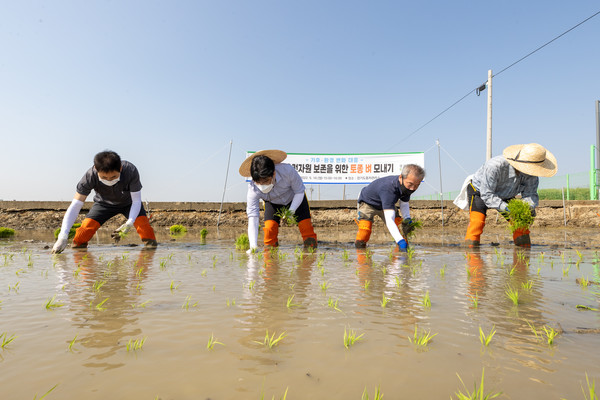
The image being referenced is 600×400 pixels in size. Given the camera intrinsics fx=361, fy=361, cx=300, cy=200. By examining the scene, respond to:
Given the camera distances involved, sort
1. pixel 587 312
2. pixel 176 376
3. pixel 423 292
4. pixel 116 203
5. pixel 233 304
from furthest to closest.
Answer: pixel 116 203 → pixel 423 292 → pixel 233 304 → pixel 587 312 → pixel 176 376

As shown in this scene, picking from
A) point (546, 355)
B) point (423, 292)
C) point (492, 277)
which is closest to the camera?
point (546, 355)

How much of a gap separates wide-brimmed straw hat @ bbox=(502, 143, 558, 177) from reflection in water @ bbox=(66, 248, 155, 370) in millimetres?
5214

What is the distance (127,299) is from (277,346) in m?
1.29

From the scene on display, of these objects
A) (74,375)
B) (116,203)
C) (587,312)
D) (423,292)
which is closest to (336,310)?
(423,292)

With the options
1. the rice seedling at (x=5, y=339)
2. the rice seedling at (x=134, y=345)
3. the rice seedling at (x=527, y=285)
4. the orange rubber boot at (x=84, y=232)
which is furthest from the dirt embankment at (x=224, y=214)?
the rice seedling at (x=134, y=345)

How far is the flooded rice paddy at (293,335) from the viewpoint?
118 cm

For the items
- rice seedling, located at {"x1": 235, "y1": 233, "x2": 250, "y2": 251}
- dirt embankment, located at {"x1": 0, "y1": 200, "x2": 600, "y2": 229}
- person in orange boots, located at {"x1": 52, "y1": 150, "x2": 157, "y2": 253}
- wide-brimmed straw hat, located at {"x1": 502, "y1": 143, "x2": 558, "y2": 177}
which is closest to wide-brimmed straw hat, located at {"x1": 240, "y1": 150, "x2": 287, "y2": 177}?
rice seedling, located at {"x1": 235, "y1": 233, "x2": 250, "y2": 251}

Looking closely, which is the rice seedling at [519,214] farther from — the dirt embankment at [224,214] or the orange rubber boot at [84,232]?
the orange rubber boot at [84,232]

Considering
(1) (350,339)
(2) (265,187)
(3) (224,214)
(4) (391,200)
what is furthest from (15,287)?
(3) (224,214)

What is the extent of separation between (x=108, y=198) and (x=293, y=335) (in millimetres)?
5048

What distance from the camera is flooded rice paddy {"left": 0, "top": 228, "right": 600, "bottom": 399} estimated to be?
46.6 inches

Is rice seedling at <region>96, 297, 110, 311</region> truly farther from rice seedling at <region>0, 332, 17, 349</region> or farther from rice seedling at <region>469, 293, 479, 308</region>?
rice seedling at <region>469, 293, 479, 308</region>

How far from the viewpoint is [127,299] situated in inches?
90.9

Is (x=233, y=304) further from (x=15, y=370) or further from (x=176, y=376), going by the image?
(x=15, y=370)
